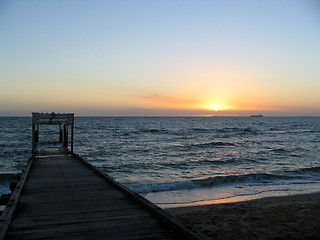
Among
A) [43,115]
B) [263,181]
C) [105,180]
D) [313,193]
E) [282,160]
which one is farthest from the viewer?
[282,160]

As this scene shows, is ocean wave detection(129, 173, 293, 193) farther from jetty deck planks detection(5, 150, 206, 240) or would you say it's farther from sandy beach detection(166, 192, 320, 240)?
jetty deck planks detection(5, 150, 206, 240)

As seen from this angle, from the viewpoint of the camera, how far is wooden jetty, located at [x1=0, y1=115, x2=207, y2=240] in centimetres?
447

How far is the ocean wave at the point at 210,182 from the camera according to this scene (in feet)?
45.9

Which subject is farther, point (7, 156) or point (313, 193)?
point (7, 156)

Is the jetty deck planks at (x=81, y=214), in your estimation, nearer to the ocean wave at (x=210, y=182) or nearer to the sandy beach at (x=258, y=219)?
the sandy beach at (x=258, y=219)

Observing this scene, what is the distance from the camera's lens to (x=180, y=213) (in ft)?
32.9

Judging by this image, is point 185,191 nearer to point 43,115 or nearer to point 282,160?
point 43,115

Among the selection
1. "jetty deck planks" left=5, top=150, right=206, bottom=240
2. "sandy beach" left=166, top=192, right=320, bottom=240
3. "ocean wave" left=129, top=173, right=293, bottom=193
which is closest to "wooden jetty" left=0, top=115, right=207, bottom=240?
"jetty deck planks" left=5, top=150, right=206, bottom=240

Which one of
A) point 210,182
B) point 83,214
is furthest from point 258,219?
point 83,214

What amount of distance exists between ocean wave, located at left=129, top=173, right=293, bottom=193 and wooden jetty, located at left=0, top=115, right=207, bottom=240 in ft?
18.4

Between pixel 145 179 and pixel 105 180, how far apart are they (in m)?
7.58

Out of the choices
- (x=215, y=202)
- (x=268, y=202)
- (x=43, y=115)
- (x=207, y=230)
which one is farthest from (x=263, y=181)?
(x=43, y=115)

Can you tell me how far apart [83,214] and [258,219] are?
640cm

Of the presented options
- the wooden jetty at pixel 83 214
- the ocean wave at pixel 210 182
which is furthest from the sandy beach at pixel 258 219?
the ocean wave at pixel 210 182
